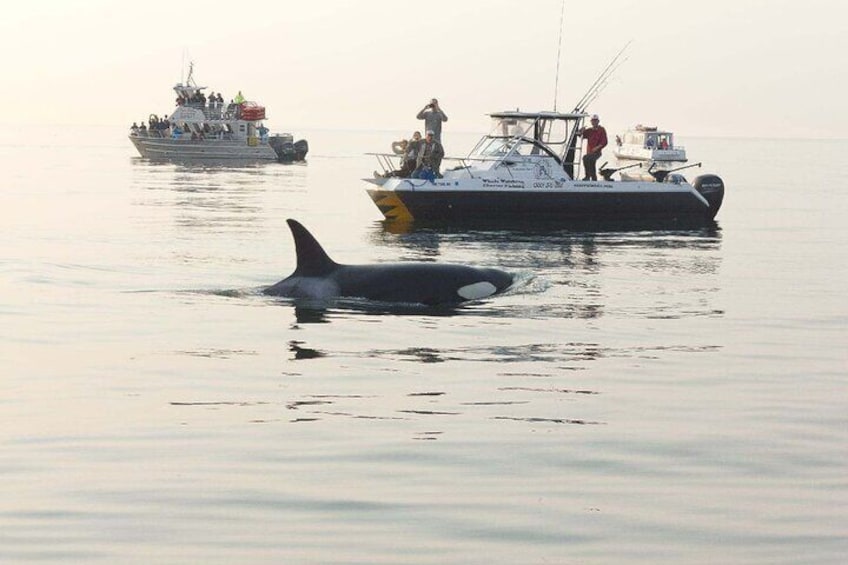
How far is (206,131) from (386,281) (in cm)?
8468

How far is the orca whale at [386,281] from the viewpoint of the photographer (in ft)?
63.4

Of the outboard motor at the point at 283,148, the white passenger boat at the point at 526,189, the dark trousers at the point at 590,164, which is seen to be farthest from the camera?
Result: the outboard motor at the point at 283,148


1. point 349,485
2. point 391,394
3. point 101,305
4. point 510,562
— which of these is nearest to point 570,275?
point 101,305

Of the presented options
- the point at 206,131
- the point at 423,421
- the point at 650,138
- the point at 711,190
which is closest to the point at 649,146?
the point at 650,138

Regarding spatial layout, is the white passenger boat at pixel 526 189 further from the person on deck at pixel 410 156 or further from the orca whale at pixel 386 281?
the orca whale at pixel 386 281

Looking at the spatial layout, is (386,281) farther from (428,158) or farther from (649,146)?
(649,146)

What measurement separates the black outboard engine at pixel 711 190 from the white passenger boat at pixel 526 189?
157 cm

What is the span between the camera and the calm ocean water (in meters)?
8.38

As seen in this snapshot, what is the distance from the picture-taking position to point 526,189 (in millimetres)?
38000

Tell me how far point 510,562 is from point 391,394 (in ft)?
17.4

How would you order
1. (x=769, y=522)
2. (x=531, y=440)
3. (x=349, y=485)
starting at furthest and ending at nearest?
1. (x=531, y=440)
2. (x=349, y=485)
3. (x=769, y=522)

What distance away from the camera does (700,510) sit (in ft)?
29.5

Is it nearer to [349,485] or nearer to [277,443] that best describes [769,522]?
[349,485]

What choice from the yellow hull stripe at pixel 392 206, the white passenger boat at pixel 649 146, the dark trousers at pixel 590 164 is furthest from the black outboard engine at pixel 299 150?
the yellow hull stripe at pixel 392 206
